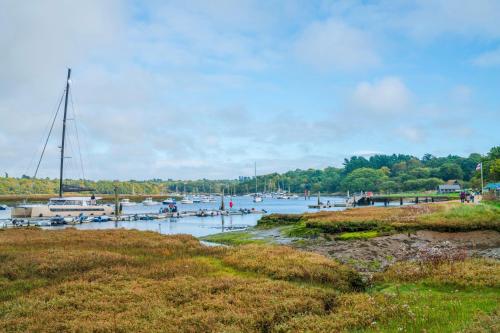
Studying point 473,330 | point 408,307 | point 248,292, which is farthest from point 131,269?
point 473,330

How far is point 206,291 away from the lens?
17.0m

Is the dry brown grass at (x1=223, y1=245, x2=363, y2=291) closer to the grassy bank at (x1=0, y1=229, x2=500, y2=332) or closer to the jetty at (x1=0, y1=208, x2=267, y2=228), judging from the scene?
the grassy bank at (x1=0, y1=229, x2=500, y2=332)

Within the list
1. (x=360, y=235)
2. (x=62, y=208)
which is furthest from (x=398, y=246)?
(x=62, y=208)

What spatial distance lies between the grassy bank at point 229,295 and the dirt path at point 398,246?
494 centimetres

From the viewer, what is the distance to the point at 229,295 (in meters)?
16.1

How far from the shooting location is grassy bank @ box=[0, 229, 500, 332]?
42.7 feet

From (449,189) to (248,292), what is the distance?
161 m

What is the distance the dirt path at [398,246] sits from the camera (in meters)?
27.2

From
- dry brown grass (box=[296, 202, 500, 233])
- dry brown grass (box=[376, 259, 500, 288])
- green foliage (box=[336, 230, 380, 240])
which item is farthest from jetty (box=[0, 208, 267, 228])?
dry brown grass (box=[376, 259, 500, 288])

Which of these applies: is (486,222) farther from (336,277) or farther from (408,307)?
(408,307)

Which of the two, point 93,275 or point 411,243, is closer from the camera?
point 93,275

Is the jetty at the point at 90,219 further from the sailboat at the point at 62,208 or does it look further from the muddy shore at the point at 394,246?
the muddy shore at the point at 394,246

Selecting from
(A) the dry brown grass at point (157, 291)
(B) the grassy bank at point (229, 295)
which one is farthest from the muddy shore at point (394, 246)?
(B) the grassy bank at point (229, 295)

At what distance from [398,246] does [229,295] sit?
21362mm
